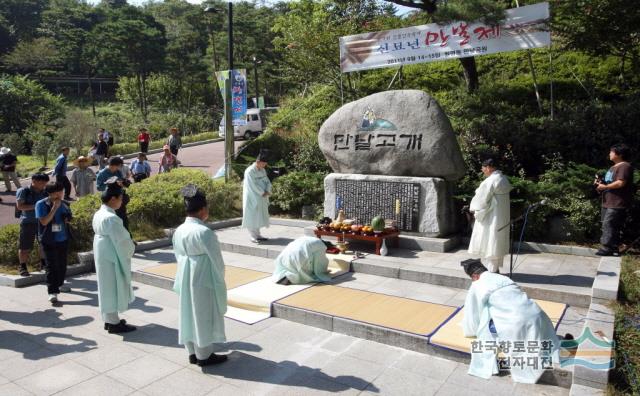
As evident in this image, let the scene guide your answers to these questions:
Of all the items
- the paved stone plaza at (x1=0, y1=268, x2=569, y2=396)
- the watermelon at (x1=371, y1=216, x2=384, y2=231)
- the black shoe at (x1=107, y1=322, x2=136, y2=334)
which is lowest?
the paved stone plaza at (x1=0, y1=268, x2=569, y2=396)

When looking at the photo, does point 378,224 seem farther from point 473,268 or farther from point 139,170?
point 139,170

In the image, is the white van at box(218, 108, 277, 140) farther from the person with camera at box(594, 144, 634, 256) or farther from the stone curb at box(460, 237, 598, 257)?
the person with camera at box(594, 144, 634, 256)

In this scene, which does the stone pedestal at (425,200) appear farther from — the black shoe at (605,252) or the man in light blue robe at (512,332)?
the man in light blue robe at (512,332)

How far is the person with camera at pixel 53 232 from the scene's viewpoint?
6.55 metres

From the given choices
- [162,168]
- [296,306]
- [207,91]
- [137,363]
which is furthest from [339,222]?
[207,91]

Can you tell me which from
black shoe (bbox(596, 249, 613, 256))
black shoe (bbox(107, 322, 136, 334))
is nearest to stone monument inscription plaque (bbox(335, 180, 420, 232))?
black shoe (bbox(596, 249, 613, 256))

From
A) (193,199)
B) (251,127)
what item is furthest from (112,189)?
(251,127)

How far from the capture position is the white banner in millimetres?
9961

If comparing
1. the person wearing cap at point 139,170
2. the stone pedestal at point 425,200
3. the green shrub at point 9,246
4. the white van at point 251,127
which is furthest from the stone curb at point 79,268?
the white van at point 251,127

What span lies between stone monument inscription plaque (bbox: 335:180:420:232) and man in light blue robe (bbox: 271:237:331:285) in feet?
7.63

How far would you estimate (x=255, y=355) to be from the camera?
5078 mm

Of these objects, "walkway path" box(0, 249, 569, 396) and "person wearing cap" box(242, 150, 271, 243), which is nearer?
"walkway path" box(0, 249, 569, 396)

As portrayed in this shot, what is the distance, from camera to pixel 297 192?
11586mm

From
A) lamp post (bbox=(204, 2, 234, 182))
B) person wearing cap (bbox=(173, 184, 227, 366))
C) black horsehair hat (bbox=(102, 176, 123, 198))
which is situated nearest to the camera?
person wearing cap (bbox=(173, 184, 227, 366))
